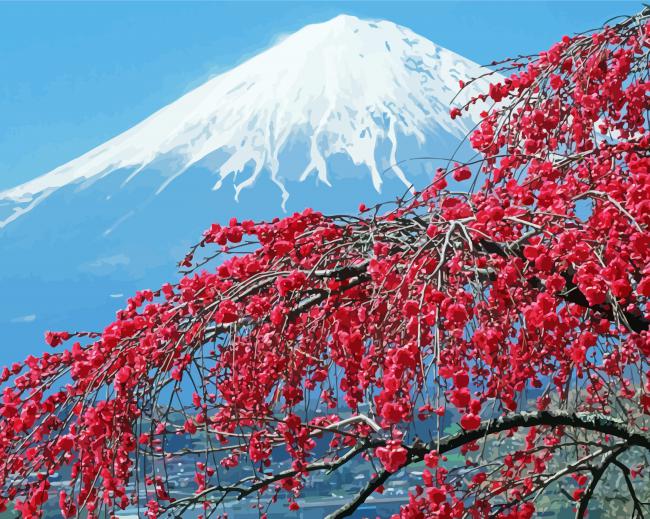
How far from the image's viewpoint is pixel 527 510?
2637 millimetres

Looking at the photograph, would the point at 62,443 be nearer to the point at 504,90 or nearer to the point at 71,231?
the point at 504,90

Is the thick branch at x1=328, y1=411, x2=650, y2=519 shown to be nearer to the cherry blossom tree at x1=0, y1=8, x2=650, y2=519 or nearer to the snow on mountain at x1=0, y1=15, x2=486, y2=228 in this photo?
the cherry blossom tree at x1=0, y1=8, x2=650, y2=519

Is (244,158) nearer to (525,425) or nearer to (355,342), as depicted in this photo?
(525,425)

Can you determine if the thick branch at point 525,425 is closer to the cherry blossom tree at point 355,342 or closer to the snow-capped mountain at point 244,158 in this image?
the cherry blossom tree at point 355,342

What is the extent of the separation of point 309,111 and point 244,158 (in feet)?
12.8

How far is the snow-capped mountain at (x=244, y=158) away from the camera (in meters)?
37.5

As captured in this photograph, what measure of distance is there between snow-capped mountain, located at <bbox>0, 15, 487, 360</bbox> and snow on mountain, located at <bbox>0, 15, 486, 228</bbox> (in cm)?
8

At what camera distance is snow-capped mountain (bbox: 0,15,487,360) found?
37531 mm

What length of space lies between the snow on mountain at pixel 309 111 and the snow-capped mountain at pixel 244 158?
0.08 metres

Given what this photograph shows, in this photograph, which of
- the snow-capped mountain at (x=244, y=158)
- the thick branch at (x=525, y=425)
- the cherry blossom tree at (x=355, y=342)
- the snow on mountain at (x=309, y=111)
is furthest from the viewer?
the snow on mountain at (x=309, y=111)

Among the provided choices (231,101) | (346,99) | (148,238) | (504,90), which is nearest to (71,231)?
(148,238)

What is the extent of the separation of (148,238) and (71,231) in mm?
6314

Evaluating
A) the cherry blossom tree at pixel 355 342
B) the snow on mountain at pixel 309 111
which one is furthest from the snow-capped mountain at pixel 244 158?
the cherry blossom tree at pixel 355 342

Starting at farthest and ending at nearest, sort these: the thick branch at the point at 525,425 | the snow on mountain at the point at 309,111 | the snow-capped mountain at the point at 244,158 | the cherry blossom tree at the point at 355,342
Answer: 1. the snow on mountain at the point at 309,111
2. the snow-capped mountain at the point at 244,158
3. the thick branch at the point at 525,425
4. the cherry blossom tree at the point at 355,342
